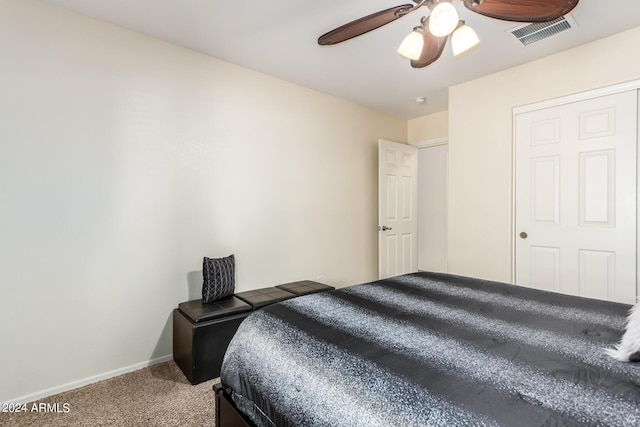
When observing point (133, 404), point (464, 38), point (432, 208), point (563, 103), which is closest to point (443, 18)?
point (464, 38)

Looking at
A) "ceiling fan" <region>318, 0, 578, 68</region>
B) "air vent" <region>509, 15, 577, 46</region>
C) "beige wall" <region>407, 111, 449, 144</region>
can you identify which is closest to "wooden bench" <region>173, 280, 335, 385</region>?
"ceiling fan" <region>318, 0, 578, 68</region>

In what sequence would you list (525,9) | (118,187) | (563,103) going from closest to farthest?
(525,9) < (118,187) < (563,103)

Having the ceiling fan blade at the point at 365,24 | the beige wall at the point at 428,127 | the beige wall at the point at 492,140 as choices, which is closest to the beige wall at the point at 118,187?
the ceiling fan blade at the point at 365,24

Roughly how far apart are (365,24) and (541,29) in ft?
5.30

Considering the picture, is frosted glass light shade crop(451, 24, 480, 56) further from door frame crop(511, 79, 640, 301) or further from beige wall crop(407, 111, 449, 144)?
beige wall crop(407, 111, 449, 144)

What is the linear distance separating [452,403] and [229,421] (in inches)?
40.5

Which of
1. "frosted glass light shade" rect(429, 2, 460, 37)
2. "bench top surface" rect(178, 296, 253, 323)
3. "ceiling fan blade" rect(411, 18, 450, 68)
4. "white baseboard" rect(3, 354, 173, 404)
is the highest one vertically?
"ceiling fan blade" rect(411, 18, 450, 68)

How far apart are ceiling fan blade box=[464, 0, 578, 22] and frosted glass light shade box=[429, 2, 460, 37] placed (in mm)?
124

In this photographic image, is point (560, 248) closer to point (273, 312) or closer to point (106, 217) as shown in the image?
point (273, 312)

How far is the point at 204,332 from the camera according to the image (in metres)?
2.12

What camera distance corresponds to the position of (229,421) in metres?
1.36

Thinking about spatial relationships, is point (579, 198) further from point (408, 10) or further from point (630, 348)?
point (408, 10)

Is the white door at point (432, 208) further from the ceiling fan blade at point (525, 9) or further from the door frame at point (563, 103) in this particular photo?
the ceiling fan blade at point (525, 9)

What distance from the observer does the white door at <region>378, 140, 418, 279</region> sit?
3947mm
